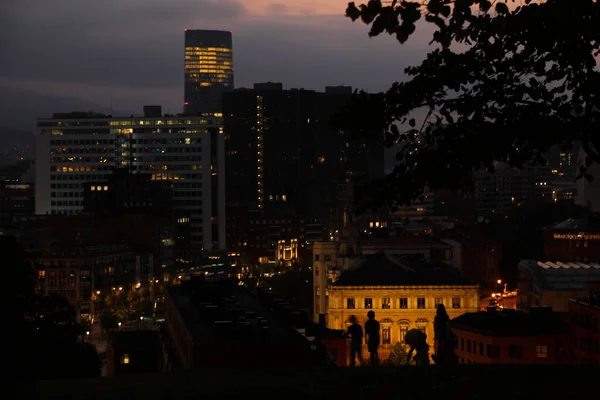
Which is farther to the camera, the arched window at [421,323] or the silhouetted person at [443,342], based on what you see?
the arched window at [421,323]

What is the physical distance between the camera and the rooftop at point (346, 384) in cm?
2111

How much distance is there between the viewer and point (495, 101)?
798 inches

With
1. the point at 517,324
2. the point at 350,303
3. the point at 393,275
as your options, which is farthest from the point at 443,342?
the point at 393,275

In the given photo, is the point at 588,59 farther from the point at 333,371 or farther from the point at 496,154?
the point at 333,371

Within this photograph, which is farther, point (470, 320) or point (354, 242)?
point (354, 242)

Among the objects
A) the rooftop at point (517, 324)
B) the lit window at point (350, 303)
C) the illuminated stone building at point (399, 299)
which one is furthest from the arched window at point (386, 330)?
the rooftop at point (517, 324)

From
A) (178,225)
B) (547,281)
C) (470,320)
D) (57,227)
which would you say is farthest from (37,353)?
(178,225)

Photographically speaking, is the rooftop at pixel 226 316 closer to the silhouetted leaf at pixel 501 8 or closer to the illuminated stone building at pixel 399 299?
the illuminated stone building at pixel 399 299

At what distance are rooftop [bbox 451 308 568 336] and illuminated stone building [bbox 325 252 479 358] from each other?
68.0 ft

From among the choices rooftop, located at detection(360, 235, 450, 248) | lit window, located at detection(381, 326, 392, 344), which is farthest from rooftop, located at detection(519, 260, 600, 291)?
rooftop, located at detection(360, 235, 450, 248)

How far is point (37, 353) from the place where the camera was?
114 feet

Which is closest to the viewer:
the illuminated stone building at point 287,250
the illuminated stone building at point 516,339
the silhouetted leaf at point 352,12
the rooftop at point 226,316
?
the silhouetted leaf at point 352,12

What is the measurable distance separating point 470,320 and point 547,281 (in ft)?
68.8

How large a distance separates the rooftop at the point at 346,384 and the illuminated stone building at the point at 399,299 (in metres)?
53.9
